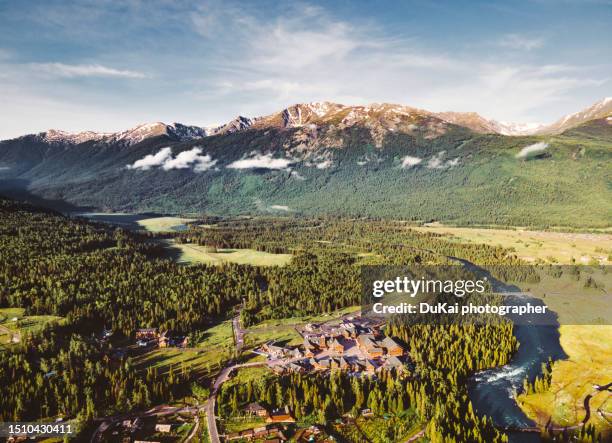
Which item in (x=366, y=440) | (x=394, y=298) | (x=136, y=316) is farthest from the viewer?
(x=394, y=298)

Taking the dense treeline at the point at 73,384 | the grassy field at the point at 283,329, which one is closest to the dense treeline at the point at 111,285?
the grassy field at the point at 283,329

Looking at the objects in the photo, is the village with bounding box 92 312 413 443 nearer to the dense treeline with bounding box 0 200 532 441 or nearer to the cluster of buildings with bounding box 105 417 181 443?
the cluster of buildings with bounding box 105 417 181 443

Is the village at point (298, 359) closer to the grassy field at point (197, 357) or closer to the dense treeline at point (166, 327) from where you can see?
the grassy field at point (197, 357)

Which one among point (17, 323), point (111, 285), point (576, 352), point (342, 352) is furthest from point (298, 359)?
point (111, 285)

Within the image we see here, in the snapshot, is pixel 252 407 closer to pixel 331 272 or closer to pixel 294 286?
pixel 294 286

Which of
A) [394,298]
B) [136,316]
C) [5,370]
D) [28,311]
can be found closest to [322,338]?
[394,298]

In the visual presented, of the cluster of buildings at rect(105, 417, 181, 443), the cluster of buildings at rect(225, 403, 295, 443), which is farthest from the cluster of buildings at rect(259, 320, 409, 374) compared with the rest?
the cluster of buildings at rect(105, 417, 181, 443)
